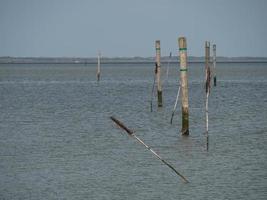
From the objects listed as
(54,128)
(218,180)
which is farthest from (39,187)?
(54,128)

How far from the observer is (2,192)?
19.5 meters

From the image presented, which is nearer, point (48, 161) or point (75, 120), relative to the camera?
point (48, 161)

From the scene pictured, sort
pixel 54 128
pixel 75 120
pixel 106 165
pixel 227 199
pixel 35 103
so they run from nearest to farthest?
pixel 227 199 → pixel 106 165 → pixel 54 128 → pixel 75 120 → pixel 35 103

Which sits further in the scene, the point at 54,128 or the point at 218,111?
the point at 218,111

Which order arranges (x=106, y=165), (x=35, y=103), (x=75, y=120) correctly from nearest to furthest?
1. (x=106, y=165)
2. (x=75, y=120)
3. (x=35, y=103)

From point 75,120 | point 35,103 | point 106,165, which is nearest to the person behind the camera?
point 106,165

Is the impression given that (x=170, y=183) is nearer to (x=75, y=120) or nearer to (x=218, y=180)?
(x=218, y=180)

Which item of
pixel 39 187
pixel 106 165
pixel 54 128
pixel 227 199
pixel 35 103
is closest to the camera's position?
pixel 227 199

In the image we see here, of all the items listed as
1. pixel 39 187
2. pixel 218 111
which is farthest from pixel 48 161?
pixel 218 111

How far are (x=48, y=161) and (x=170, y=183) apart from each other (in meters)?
5.11

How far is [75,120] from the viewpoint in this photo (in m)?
38.8

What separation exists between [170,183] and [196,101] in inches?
1318

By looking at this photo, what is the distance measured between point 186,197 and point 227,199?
38.8 inches

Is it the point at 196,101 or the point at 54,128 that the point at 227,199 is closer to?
the point at 54,128
